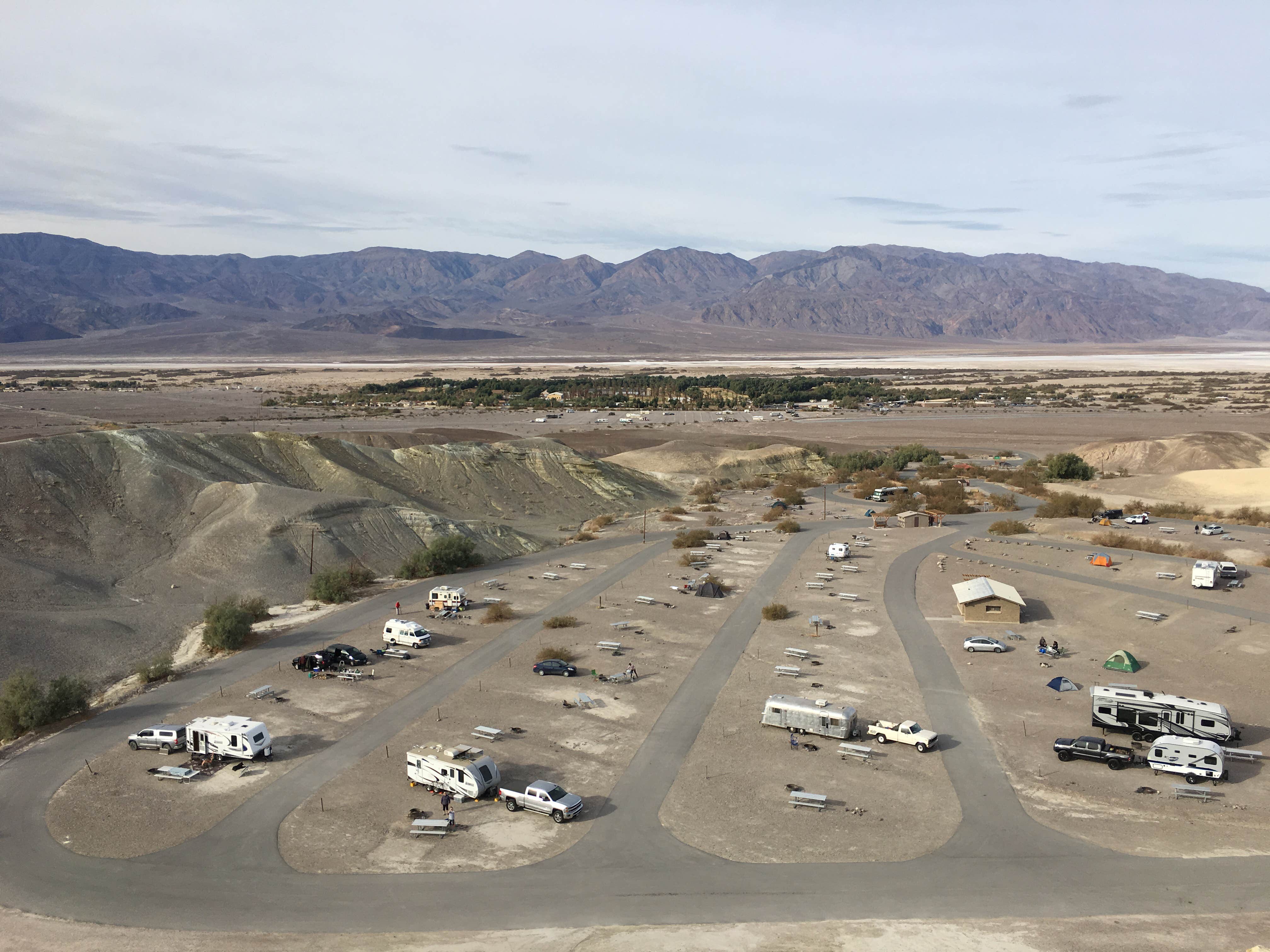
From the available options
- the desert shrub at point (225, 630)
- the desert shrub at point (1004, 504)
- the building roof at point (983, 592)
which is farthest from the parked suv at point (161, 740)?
the desert shrub at point (1004, 504)

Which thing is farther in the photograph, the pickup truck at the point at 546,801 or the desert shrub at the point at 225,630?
the desert shrub at the point at 225,630

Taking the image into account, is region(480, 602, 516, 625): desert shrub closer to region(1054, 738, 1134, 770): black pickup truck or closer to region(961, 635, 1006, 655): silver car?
region(961, 635, 1006, 655): silver car

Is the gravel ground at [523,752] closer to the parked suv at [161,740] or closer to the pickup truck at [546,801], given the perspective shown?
the pickup truck at [546,801]

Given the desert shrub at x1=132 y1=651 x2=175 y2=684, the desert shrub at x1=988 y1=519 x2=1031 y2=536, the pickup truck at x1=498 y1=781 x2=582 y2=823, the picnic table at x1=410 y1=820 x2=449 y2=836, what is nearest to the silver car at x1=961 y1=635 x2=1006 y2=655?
the pickup truck at x1=498 y1=781 x2=582 y2=823

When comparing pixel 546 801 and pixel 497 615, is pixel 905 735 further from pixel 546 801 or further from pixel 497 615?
Result: pixel 497 615

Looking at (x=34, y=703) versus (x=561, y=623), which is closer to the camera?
(x=34, y=703)

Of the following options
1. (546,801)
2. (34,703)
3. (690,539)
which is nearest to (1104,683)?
(546,801)

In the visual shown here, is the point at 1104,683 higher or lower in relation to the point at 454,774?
higher
